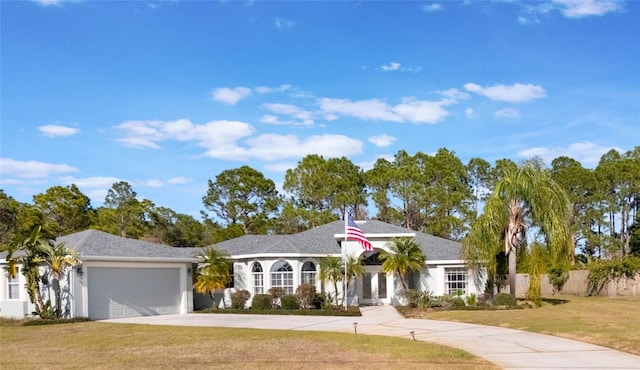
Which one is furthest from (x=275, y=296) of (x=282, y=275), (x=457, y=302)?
(x=457, y=302)

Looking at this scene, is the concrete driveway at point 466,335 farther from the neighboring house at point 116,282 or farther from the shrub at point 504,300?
the shrub at point 504,300

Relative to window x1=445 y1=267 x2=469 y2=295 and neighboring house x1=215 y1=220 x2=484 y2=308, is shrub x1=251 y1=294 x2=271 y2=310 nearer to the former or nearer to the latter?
neighboring house x1=215 y1=220 x2=484 y2=308

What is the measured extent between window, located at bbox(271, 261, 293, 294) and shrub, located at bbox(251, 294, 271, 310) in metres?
1.62

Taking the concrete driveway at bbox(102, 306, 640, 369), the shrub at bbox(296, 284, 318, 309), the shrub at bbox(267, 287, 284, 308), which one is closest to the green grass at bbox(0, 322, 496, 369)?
the concrete driveway at bbox(102, 306, 640, 369)

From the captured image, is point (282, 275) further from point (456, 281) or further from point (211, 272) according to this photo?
point (456, 281)

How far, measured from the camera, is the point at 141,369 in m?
13.0

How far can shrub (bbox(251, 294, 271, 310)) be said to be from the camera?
1160 inches

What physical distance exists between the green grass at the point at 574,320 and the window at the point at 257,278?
26.0 feet

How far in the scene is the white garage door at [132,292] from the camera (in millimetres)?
27406

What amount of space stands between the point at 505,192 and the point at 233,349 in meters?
18.0

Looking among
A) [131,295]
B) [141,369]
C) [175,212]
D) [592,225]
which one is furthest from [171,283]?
[592,225]

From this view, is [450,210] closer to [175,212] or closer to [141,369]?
[175,212]

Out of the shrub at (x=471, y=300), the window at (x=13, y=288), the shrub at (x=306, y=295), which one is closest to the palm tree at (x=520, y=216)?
the shrub at (x=471, y=300)

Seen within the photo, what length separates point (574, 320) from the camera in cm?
2147
